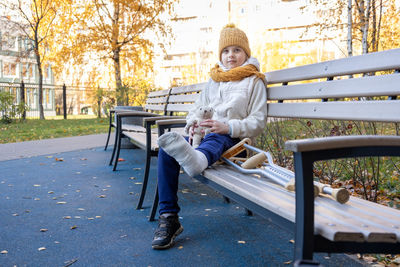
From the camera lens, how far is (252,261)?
2.39 metres

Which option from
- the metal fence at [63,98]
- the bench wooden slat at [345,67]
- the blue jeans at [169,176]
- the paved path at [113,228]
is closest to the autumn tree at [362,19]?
the paved path at [113,228]

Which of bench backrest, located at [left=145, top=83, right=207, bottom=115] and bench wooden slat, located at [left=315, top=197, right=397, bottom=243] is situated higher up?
bench backrest, located at [left=145, top=83, right=207, bottom=115]

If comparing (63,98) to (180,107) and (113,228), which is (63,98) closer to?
(180,107)

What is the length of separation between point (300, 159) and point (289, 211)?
280 millimetres

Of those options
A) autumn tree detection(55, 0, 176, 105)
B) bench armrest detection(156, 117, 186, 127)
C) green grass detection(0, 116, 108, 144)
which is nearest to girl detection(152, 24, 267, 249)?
bench armrest detection(156, 117, 186, 127)

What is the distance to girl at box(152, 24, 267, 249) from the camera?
2344mm

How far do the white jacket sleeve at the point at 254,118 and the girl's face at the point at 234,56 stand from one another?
290 mm

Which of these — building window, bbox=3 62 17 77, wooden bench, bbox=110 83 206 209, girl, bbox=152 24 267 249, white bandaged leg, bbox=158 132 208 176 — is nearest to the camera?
white bandaged leg, bbox=158 132 208 176

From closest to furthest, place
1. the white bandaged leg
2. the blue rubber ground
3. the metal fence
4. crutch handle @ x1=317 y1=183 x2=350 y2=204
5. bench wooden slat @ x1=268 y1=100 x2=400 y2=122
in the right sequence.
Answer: crutch handle @ x1=317 y1=183 x2=350 y2=204 → bench wooden slat @ x1=268 y1=100 x2=400 y2=122 → the white bandaged leg → the blue rubber ground → the metal fence

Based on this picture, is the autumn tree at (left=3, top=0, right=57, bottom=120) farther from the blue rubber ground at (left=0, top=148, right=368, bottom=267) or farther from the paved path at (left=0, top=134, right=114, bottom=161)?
the blue rubber ground at (left=0, top=148, right=368, bottom=267)

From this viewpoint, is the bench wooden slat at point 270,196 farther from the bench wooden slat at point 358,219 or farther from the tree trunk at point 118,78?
the tree trunk at point 118,78

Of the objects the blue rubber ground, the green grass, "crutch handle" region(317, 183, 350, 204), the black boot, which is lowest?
the blue rubber ground

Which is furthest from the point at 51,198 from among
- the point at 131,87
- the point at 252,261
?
the point at 131,87

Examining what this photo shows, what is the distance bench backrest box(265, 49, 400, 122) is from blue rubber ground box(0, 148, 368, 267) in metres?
0.91
